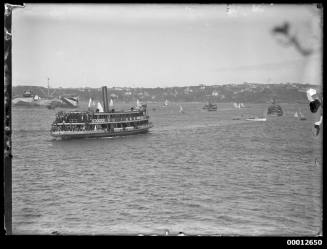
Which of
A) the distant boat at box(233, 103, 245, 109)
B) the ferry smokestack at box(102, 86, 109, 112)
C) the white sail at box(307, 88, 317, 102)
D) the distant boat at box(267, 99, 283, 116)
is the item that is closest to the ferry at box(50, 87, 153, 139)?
the ferry smokestack at box(102, 86, 109, 112)

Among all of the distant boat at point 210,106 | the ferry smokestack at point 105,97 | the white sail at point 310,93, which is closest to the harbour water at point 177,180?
the distant boat at point 210,106

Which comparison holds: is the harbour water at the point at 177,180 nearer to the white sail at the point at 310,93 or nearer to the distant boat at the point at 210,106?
the distant boat at the point at 210,106

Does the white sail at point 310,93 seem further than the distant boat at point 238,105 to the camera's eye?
No

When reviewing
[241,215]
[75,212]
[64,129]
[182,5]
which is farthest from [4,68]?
[241,215]

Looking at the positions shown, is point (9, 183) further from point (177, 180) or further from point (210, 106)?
point (210, 106)
